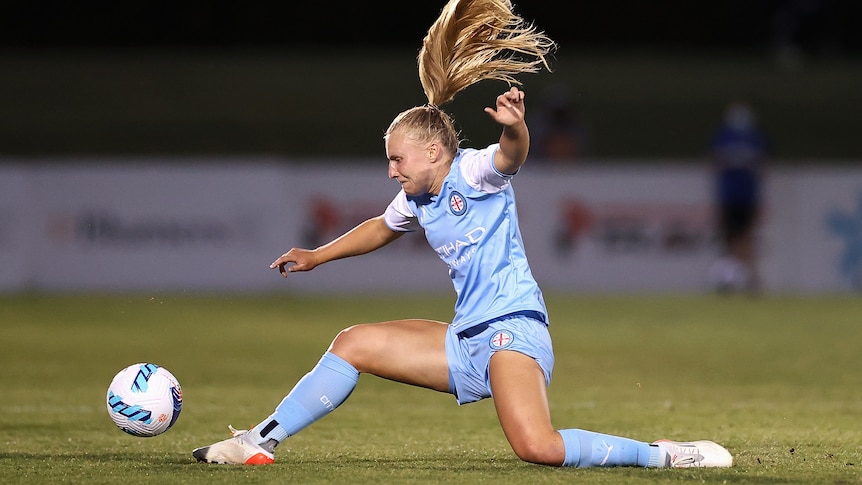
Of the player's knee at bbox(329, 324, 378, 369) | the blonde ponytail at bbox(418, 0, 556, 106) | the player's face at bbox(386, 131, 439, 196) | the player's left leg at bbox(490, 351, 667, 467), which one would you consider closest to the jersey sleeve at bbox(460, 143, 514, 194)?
the player's face at bbox(386, 131, 439, 196)

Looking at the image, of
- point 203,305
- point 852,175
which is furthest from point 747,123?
point 203,305

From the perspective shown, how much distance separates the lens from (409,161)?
211 inches

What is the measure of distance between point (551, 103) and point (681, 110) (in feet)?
34.6

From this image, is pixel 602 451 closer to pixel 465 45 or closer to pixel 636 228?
pixel 465 45

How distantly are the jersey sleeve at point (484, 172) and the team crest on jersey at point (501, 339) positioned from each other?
A: 60cm

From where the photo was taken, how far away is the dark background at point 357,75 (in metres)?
25.5

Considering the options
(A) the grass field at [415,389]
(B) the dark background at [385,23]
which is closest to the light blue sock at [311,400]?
(A) the grass field at [415,389]

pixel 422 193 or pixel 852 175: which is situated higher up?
pixel 852 175

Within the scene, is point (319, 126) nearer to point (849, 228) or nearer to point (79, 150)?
point (79, 150)

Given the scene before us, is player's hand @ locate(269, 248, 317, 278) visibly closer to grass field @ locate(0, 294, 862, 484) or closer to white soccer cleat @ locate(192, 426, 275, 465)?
white soccer cleat @ locate(192, 426, 275, 465)

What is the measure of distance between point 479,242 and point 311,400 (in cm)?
98

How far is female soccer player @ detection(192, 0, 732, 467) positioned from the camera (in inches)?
209

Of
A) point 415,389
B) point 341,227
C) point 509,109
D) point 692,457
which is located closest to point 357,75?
point 341,227

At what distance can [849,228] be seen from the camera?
1556 centimetres
